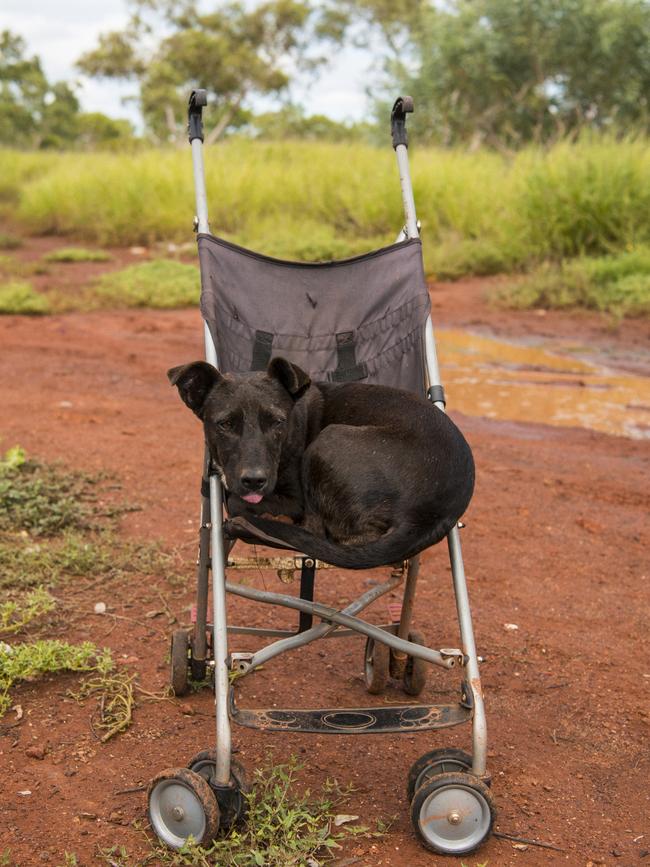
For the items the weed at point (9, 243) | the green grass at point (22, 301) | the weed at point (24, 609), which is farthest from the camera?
the weed at point (9, 243)

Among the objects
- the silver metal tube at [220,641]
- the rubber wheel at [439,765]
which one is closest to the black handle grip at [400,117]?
the silver metal tube at [220,641]

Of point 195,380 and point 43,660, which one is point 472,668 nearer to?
point 195,380

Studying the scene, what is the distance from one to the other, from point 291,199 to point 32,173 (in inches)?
285

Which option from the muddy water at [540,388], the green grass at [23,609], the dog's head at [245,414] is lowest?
the muddy water at [540,388]

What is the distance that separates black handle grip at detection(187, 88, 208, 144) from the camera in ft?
12.0

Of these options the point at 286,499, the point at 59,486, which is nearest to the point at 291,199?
the point at 59,486

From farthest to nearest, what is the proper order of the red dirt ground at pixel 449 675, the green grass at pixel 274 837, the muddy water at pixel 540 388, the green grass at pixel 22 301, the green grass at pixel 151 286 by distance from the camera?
the green grass at pixel 151 286
the green grass at pixel 22 301
the muddy water at pixel 540 388
the red dirt ground at pixel 449 675
the green grass at pixel 274 837

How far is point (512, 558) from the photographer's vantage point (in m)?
4.57

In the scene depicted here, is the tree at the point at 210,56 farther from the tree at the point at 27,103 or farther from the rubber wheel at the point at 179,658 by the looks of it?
the rubber wheel at the point at 179,658

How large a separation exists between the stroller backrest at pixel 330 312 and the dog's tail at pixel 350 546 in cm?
93

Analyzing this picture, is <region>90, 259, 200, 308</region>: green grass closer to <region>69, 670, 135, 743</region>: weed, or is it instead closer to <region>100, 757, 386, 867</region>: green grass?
<region>69, 670, 135, 743</region>: weed

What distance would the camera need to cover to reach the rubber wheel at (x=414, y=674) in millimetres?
3377

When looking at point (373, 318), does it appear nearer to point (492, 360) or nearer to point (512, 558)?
point (512, 558)

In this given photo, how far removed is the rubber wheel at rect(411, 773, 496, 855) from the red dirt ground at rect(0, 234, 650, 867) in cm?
5
